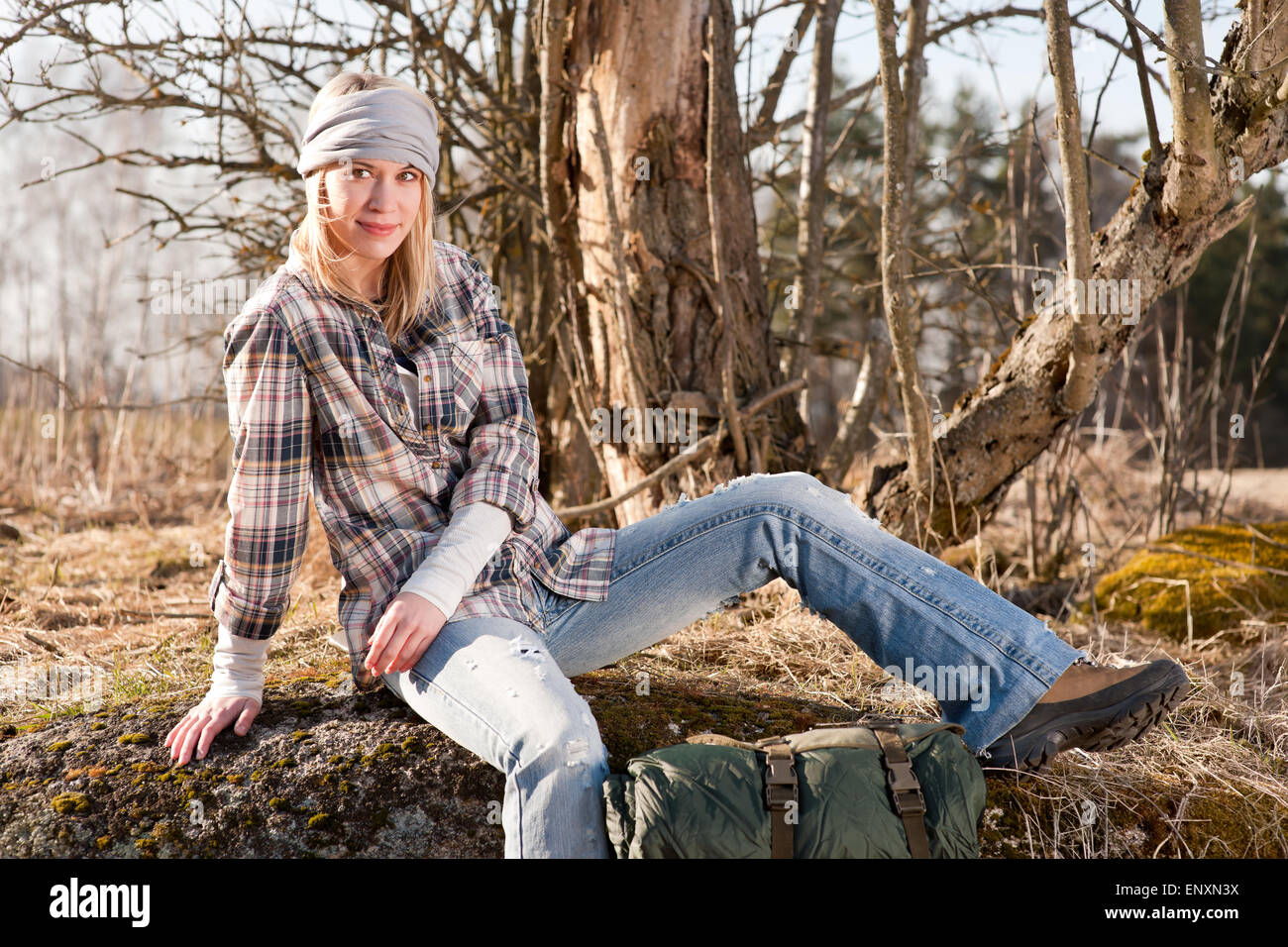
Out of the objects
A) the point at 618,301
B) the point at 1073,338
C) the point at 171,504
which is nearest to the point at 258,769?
the point at 618,301

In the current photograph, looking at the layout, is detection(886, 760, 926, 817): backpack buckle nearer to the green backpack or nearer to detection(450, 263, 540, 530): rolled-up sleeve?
the green backpack

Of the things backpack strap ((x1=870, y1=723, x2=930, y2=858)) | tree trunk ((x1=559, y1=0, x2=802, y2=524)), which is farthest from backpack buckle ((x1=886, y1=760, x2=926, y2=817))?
tree trunk ((x1=559, y1=0, x2=802, y2=524))

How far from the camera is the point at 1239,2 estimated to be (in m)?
2.58

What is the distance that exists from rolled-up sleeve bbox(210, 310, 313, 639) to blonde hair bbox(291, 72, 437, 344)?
0.15 metres

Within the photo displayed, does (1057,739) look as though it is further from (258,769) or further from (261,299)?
(261,299)

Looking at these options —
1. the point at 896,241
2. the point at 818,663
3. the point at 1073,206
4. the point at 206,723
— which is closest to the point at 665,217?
the point at 896,241

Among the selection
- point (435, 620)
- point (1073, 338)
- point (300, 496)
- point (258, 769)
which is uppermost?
point (1073, 338)

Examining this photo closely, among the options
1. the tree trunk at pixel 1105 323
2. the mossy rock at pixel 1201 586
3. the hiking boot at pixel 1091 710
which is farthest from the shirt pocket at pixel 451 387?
the mossy rock at pixel 1201 586

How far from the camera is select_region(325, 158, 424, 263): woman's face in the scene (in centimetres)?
181

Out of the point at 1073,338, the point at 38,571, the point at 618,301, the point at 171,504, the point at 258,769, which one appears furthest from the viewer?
the point at 171,504

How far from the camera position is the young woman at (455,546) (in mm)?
1726

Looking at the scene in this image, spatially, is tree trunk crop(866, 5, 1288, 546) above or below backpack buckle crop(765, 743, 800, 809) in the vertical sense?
above

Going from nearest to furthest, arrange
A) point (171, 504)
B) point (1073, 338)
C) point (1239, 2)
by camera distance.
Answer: point (1239, 2) < point (1073, 338) < point (171, 504)
